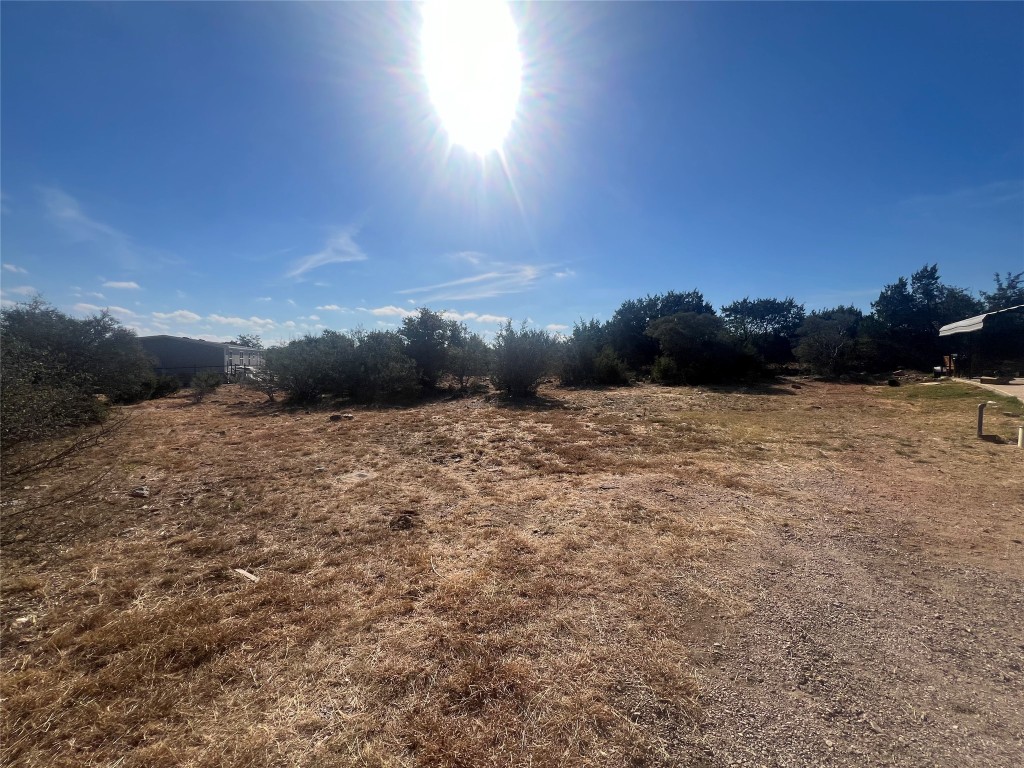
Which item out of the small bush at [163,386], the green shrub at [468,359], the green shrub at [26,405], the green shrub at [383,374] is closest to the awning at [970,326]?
the green shrub at [468,359]

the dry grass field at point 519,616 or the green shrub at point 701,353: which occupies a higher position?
the green shrub at point 701,353

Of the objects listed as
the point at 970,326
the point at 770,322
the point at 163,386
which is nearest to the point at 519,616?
the point at 970,326

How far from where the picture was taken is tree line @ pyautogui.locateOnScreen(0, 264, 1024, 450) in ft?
22.8

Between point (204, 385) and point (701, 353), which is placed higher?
point (701, 353)

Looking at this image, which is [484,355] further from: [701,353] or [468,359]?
[701,353]

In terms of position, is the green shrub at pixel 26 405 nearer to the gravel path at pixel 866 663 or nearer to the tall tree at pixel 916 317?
the gravel path at pixel 866 663

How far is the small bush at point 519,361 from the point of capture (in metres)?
14.8

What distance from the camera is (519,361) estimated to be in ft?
48.5

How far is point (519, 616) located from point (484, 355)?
15.2 meters

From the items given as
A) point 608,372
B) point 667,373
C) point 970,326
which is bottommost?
point 667,373

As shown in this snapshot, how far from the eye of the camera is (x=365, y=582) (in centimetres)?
318

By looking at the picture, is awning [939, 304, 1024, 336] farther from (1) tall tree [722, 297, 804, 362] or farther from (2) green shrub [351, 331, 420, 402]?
(2) green shrub [351, 331, 420, 402]

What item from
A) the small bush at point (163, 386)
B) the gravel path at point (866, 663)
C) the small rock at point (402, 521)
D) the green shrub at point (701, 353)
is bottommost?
the gravel path at point (866, 663)

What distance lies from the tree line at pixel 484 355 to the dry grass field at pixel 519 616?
6.02ft
